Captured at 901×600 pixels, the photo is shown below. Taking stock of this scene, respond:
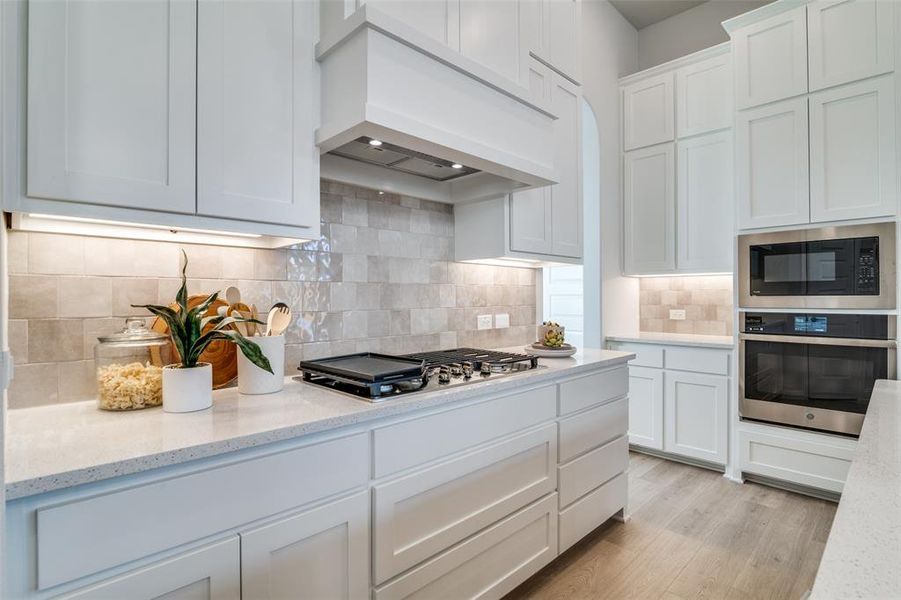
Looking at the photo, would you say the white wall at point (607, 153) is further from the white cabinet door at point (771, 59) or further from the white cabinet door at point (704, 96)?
the white cabinet door at point (771, 59)

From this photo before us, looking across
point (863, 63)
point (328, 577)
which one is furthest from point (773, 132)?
point (328, 577)

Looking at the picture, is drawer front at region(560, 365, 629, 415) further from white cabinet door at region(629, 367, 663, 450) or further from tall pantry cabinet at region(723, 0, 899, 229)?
tall pantry cabinet at region(723, 0, 899, 229)

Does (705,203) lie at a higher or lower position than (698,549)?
higher

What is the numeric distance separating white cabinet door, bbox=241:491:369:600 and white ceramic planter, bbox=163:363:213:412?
40cm

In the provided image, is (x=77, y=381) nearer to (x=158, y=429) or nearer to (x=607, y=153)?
(x=158, y=429)

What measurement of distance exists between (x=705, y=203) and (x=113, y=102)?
355 cm

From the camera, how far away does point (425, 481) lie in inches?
58.1

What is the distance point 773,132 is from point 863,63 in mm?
523

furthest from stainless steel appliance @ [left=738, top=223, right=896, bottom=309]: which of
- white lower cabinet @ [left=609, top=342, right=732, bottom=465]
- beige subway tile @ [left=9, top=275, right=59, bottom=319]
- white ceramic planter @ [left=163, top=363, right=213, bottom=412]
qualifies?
beige subway tile @ [left=9, top=275, right=59, bottom=319]

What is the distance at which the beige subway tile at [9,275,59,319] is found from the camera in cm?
127

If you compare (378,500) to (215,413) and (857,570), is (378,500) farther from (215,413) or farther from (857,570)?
(857,570)

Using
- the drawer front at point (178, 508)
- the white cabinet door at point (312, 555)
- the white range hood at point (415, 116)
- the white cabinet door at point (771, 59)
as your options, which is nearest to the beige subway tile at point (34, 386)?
the drawer front at point (178, 508)

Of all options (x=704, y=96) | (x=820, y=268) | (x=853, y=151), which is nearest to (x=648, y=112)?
(x=704, y=96)

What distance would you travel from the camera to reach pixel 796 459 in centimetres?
284
